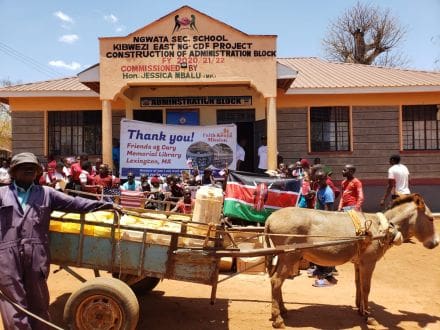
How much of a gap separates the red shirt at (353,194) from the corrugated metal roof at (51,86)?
31.3 feet

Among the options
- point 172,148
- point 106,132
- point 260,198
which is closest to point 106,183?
point 106,132

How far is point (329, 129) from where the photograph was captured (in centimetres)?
1463

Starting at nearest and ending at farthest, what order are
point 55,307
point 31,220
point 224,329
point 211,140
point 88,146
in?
point 31,220
point 224,329
point 55,307
point 211,140
point 88,146

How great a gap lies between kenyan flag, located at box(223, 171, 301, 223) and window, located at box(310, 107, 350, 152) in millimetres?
5719

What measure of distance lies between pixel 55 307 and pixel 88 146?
9518mm

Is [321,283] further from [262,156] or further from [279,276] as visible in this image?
[262,156]

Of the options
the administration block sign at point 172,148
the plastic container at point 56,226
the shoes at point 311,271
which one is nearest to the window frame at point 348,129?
the administration block sign at point 172,148

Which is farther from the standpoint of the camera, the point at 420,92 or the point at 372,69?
the point at 372,69

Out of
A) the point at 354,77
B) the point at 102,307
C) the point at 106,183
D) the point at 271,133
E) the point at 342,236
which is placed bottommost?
the point at 102,307

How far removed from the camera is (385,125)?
14469mm

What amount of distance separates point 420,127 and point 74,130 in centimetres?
1152

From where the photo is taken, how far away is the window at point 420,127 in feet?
48.0

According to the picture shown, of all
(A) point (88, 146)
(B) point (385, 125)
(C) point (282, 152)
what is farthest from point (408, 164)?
Answer: (A) point (88, 146)

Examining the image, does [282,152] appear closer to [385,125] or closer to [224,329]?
[385,125]
